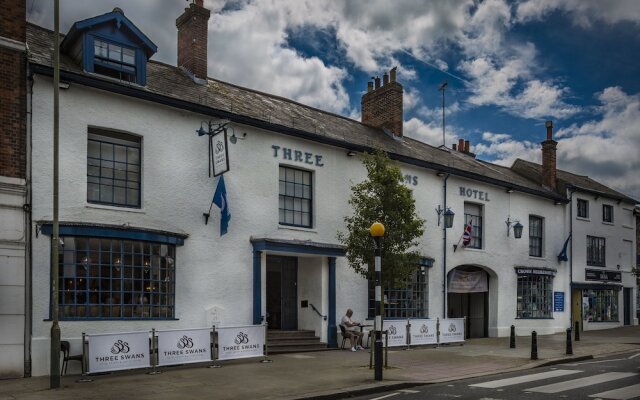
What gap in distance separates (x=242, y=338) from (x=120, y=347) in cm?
342

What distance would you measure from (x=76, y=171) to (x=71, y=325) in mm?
3706

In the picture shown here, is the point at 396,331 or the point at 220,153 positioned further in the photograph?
the point at 396,331

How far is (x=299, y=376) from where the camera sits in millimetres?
14195

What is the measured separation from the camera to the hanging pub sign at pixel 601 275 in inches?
1299

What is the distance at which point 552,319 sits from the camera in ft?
99.7

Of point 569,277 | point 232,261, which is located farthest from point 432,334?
point 569,277

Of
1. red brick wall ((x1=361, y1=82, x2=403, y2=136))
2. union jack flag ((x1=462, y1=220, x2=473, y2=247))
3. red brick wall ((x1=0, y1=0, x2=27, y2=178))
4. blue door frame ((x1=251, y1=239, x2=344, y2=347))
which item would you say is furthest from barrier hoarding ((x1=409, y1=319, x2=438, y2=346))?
red brick wall ((x1=0, y1=0, x2=27, y2=178))

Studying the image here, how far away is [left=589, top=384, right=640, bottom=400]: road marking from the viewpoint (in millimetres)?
11453

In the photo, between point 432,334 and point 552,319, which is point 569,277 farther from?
point 432,334

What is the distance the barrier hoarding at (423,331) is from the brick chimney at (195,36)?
36.1 feet

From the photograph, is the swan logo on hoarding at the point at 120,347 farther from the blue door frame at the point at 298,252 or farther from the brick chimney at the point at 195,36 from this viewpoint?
the brick chimney at the point at 195,36

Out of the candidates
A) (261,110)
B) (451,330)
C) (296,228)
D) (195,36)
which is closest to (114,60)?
(195,36)

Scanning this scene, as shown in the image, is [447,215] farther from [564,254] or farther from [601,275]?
[601,275]

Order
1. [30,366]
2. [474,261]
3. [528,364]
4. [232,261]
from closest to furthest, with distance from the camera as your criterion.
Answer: [30,366], [528,364], [232,261], [474,261]
